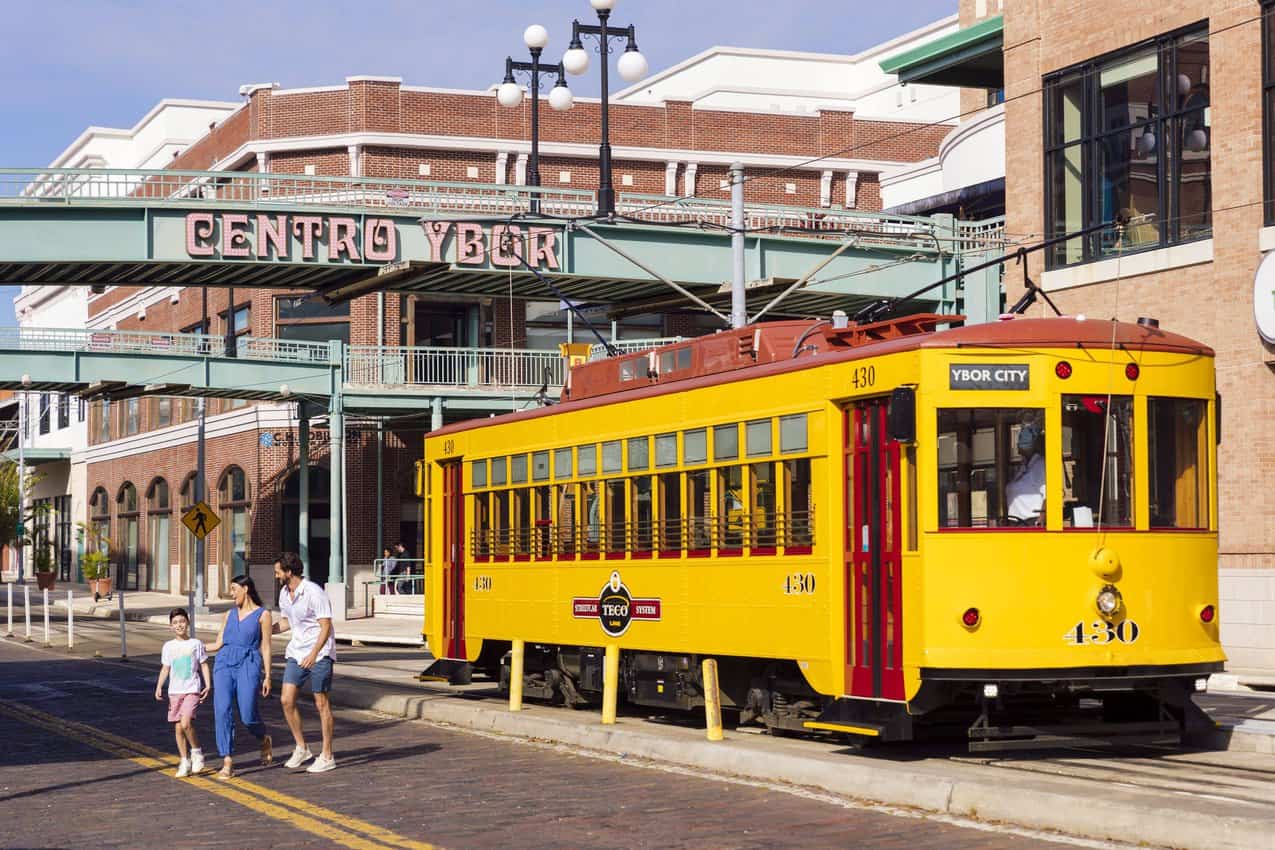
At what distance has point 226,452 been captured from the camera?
2388 inches

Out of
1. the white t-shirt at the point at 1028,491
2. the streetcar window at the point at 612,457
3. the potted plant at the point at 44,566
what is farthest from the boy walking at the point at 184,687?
the potted plant at the point at 44,566

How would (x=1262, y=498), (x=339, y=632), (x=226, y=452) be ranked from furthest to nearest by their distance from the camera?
Result: 1. (x=226, y=452)
2. (x=339, y=632)
3. (x=1262, y=498)

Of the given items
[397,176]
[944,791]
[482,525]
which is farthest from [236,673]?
[397,176]

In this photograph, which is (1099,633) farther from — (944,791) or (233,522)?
(233,522)

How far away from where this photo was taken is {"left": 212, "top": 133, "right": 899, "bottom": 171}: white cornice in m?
56.1

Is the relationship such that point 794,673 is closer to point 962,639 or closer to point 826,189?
point 962,639

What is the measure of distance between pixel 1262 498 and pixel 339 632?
73.2 ft

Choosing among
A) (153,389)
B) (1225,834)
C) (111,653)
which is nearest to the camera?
A: (1225,834)

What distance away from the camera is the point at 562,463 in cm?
1973

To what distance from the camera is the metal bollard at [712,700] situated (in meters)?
15.8

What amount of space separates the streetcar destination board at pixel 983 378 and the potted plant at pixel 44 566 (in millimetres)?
64069

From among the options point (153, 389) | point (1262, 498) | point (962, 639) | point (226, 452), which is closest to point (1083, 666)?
point (962, 639)

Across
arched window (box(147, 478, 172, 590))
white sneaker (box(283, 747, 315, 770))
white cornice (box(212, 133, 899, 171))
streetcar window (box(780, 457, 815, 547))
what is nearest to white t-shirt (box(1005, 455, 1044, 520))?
streetcar window (box(780, 457, 815, 547))

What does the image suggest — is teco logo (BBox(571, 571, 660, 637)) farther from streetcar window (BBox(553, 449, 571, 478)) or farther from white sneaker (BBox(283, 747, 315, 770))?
white sneaker (BBox(283, 747, 315, 770))
